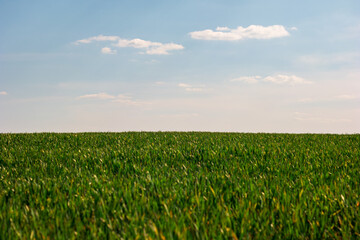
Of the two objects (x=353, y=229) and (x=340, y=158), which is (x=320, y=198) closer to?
(x=353, y=229)

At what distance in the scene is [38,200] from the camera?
153 inches

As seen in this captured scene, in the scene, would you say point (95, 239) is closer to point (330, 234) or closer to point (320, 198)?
point (330, 234)

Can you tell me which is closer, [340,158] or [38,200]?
[38,200]

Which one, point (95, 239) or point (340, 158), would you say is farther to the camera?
point (340, 158)

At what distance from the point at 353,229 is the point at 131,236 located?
2.23 meters

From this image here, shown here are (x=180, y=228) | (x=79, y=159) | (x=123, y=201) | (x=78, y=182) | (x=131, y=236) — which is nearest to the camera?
(x=131, y=236)

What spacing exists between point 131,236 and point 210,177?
2.50m

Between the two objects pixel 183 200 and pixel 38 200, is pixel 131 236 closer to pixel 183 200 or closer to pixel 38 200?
pixel 183 200

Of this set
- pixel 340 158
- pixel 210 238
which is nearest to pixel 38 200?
pixel 210 238

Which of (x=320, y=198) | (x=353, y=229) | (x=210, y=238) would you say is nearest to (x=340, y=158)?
(x=320, y=198)

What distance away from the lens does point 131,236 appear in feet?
8.68

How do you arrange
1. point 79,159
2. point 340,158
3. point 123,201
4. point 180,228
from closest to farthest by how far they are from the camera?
point 180,228
point 123,201
point 79,159
point 340,158

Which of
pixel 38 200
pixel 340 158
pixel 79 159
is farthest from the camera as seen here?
pixel 340 158

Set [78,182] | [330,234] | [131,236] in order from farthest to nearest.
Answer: [78,182], [330,234], [131,236]
